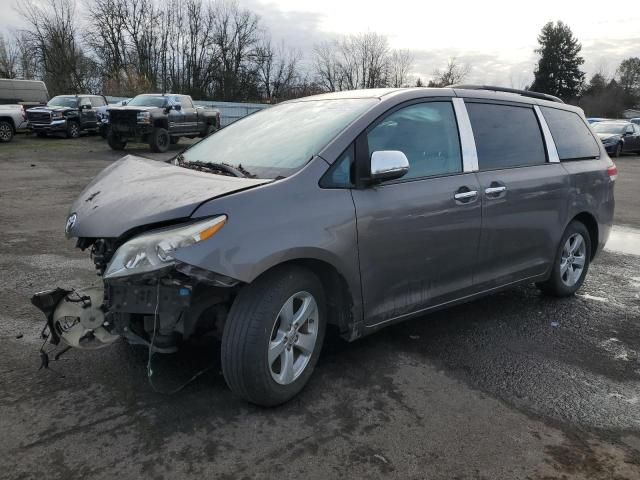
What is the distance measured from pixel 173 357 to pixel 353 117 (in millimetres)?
1927

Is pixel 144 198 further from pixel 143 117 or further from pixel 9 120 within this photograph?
pixel 9 120

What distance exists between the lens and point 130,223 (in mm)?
2736

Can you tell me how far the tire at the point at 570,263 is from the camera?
15.7ft

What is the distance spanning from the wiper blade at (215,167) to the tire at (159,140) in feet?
47.8

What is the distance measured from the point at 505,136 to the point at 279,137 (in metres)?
1.87

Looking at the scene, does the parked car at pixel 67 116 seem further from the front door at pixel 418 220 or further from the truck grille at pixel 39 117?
the front door at pixel 418 220

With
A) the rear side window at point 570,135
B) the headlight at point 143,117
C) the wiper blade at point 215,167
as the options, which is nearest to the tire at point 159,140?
the headlight at point 143,117

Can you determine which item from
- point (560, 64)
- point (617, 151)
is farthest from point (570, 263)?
point (560, 64)


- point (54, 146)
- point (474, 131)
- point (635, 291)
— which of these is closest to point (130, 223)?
point (474, 131)

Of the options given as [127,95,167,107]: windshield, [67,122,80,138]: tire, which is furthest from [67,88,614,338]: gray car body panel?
[67,122,80,138]: tire

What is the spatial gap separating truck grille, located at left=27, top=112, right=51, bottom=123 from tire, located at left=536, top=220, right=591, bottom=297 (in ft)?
71.4

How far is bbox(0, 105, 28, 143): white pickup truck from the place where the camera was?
2009 cm

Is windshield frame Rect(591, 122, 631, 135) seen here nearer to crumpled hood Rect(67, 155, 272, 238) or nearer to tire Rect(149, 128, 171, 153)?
tire Rect(149, 128, 171, 153)

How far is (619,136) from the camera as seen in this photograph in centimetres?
2481
